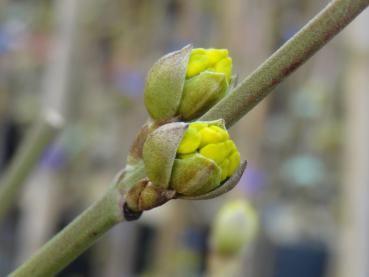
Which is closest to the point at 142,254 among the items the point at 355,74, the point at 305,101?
the point at 305,101

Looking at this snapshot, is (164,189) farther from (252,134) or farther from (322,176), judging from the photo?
(322,176)

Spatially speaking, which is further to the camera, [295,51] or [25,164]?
[25,164]

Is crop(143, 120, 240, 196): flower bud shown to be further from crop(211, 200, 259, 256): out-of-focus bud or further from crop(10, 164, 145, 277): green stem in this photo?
crop(211, 200, 259, 256): out-of-focus bud

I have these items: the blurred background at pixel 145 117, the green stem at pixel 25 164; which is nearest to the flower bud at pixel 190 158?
Result: the green stem at pixel 25 164

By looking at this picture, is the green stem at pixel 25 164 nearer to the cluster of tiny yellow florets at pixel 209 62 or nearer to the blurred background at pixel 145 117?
the cluster of tiny yellow florets at pixel 209 62

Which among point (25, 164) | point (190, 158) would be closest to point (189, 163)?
point (190, 158)

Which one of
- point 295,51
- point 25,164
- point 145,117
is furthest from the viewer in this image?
point 145,117

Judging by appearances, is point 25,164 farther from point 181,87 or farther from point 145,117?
point 145,117
